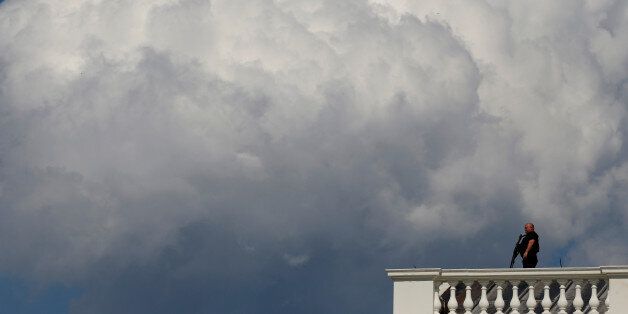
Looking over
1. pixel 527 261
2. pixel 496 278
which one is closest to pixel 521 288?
pixel 496 278

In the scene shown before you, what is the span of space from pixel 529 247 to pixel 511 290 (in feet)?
9.59

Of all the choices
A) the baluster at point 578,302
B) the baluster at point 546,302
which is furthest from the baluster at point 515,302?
the baluster at point 578,302

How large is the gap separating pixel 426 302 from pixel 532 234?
390cm

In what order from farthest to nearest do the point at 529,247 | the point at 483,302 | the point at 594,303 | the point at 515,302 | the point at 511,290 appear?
the point at 529,247 → the point at 511,290 → the point at 483,302 → the point at 515,302 → the point at 594,303

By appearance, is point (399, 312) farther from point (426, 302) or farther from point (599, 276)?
point (599, 276)

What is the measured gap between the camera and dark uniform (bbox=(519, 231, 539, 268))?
33125 mm

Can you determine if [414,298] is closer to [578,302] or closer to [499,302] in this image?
[499,302]

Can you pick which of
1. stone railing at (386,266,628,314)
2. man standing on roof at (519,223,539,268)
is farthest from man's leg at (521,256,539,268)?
stone railing at (386,266,628,314)

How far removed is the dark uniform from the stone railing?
2774 millimetres

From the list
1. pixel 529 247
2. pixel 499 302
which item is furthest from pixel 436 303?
pixel 529 247

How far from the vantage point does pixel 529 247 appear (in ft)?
109

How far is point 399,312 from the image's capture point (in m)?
30.3

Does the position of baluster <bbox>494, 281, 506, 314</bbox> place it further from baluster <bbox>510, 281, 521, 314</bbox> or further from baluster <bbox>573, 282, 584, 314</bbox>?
baluster <bbox>573, 282, 584, 314</bbox>

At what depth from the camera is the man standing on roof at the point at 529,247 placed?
109 feet
